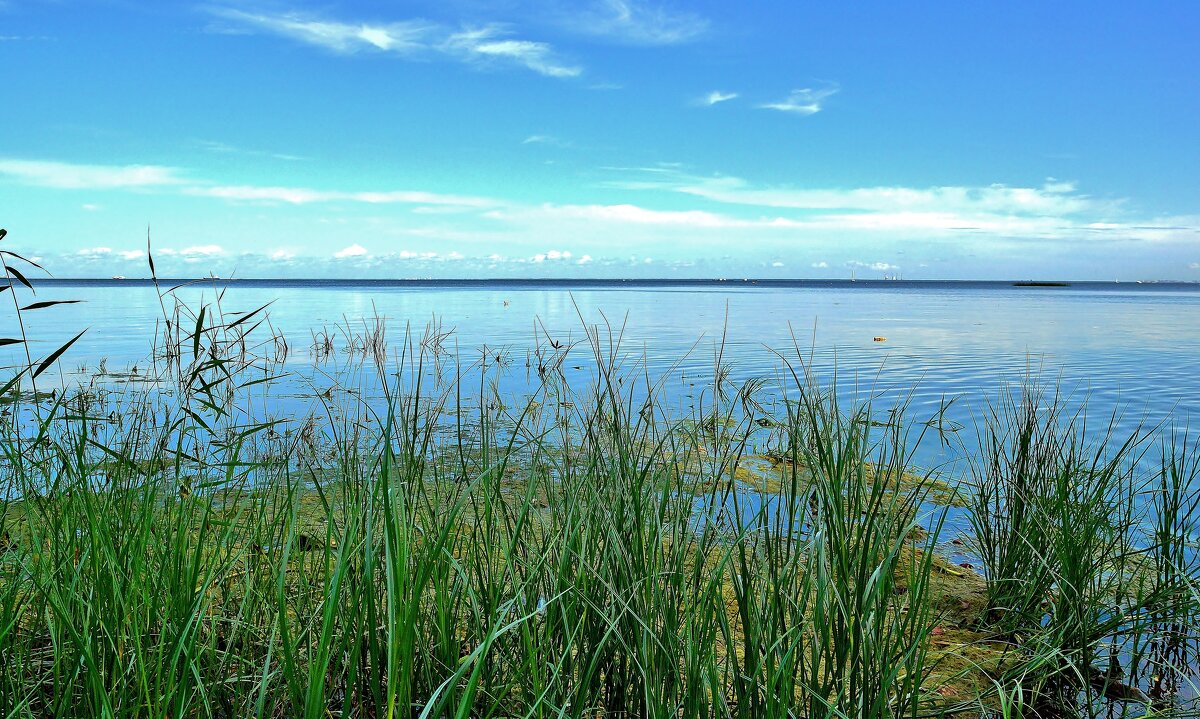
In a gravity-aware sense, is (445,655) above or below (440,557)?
below

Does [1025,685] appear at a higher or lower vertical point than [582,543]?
lower

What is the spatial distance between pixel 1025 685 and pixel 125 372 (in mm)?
13351

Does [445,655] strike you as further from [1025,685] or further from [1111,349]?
[1111,349]

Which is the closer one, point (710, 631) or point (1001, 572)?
point (710, 631)

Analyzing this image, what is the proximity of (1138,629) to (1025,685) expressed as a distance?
0.56 m

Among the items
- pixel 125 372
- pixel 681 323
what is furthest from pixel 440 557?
pixel 681 323

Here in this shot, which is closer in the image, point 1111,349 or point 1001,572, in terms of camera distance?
point 1001,572

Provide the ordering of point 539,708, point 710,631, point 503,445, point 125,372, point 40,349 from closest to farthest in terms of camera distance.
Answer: point 539,708 < point 710,631 < point 503,445 < point 125,372 < point 40,349

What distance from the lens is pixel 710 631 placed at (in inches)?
87.8

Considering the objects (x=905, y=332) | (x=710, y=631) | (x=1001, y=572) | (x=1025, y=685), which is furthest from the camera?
(x=905, y=332)

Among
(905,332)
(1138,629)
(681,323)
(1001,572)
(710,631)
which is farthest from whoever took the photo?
(681,323)

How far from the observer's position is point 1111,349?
18.9 m

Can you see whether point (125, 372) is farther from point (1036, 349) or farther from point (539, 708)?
point (1036, 349)

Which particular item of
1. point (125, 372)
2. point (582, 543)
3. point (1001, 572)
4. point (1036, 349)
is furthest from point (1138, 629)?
point (1036, 349)
